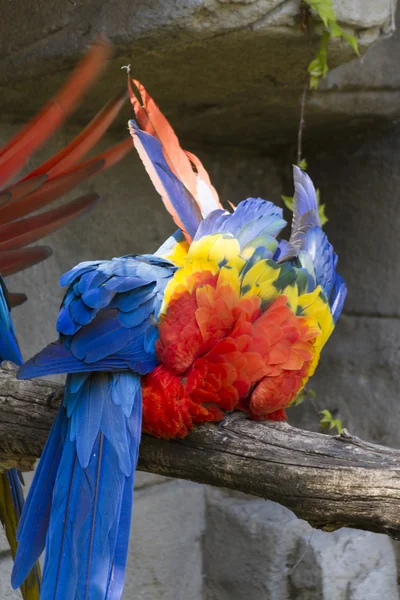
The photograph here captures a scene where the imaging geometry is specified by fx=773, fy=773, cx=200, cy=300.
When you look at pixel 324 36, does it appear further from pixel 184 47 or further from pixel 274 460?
pixel 274 460

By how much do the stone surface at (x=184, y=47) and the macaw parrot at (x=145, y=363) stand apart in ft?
1.58

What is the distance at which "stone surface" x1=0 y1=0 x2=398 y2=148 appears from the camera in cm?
140

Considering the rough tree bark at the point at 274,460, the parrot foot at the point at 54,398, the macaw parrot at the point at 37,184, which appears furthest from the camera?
the macaw parrot at the point at 37,184

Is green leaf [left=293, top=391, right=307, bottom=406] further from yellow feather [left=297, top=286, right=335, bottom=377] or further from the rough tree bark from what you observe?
the rough tree bark

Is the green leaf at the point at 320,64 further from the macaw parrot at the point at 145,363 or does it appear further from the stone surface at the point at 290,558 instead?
the stone surface at the point at 290,558

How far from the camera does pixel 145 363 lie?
3.05 feet

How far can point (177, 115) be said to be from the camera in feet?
6.03

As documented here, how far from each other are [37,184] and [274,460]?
58 centimetres

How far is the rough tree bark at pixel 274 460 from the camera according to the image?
2.59ft

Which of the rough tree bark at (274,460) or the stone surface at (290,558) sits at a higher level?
the rough tree bark at (274,460)

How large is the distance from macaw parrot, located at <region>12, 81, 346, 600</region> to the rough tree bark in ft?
0.12

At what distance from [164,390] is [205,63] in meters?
0.84

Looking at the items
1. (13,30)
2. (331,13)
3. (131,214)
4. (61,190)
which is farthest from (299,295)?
(131,214)

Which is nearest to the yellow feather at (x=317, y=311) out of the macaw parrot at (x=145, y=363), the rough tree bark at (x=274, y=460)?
the macaw parrot at (x=145, y=363)
